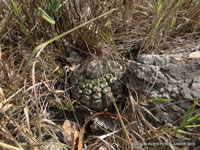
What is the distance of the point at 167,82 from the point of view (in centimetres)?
106

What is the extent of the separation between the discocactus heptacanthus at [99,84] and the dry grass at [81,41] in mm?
A: 73

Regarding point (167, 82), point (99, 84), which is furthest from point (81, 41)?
point (167, 82)

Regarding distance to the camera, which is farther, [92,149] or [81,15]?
[81,15]

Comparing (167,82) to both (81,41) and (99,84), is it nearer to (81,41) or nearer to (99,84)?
(99,84)

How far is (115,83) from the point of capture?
118cm

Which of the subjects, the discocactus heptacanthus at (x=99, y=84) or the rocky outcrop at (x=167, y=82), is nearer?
the rocky outcrop at (x=167, y=82)

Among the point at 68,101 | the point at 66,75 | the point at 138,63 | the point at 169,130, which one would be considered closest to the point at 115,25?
the point at 138,63

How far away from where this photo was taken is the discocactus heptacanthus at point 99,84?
117 centimetres

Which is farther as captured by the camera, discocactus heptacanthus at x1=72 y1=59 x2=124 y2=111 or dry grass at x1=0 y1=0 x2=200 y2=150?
discocactus heptacanthus at x1=72 y1=59 x2=124 y2=111

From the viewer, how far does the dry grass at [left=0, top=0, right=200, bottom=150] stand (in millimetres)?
1052

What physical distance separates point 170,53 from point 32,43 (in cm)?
87

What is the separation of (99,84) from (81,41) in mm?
302

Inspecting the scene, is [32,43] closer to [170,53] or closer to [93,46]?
[93,46]

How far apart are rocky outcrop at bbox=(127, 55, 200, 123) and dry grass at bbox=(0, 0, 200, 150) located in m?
0.09
